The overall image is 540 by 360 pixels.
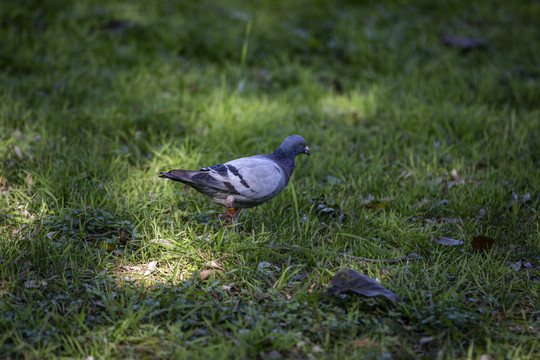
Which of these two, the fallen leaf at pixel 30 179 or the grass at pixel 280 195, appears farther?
the fallen leaf at pixel 30 179

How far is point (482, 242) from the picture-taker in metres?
3.54

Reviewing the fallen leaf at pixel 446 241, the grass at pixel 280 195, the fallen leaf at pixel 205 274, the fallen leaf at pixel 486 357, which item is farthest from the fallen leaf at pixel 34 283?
the fallen leaf at pixel 446 241

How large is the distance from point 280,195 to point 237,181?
0.91 meters

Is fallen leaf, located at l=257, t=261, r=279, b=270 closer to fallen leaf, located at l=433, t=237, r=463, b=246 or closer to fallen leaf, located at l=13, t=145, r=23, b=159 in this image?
fallen leaf, located at l=433, t=237, r=463, b=246

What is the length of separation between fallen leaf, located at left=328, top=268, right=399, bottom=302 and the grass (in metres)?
0.06

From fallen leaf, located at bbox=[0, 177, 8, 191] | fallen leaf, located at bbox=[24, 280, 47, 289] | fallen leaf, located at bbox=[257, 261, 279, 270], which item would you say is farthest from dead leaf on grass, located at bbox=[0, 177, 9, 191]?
fallen leaf, located at bbox=[257, 261, 279, 270]

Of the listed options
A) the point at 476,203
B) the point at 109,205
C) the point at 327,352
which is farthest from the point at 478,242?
the point at 109,205

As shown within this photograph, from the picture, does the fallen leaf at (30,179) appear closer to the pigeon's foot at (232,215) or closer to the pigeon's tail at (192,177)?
the pigeon's tail at (192,177)

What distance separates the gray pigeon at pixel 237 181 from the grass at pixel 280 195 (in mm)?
305

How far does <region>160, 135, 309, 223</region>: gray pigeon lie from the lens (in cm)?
337

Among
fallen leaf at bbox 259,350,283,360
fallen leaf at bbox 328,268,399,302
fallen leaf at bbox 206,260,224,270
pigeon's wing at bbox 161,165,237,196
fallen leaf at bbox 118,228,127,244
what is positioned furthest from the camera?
fallen leaf at bbox 118,228,127,244

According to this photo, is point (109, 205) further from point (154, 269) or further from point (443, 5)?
point (443, 5)

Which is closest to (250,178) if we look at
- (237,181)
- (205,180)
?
(237,181)

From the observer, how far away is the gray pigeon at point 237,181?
11.1 ft
